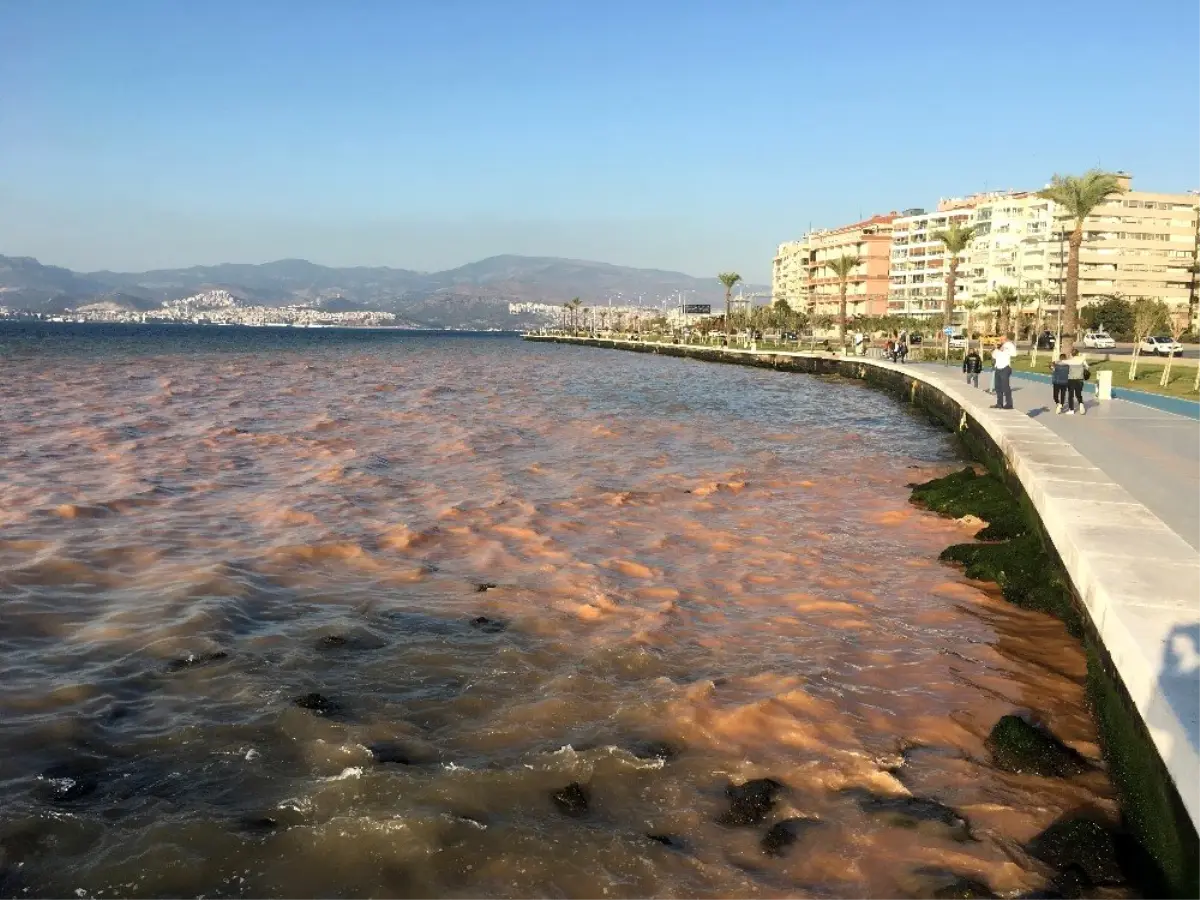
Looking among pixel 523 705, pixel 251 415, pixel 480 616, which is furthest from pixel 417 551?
pixel 251 415

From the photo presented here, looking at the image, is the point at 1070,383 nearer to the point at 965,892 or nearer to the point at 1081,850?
the point at 1081,850

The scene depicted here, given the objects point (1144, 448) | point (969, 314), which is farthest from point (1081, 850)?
point (969, 314)

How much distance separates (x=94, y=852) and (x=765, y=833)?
3722 millimetres

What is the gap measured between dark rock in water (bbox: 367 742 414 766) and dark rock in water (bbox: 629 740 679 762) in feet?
4.94

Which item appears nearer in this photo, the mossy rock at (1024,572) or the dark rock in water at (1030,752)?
the dark rock in water at (1030,752)

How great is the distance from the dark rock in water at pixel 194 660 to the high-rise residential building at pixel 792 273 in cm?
15386

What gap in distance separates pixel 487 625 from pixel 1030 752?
187 inches

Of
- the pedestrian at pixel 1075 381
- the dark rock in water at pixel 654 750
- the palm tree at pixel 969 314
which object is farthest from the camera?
the palm tree at pixel 969 314

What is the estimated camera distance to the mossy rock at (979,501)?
1201 centimetres

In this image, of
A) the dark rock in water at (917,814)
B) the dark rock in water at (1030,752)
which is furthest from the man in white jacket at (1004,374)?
the dark rock in water at (917,814)

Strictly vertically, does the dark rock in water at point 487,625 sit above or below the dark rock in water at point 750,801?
above

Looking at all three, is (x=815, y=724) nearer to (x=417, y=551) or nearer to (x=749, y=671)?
(x=749, y=671)

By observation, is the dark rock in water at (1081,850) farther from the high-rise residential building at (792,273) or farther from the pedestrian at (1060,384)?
the high-rise residential building at (792,273)

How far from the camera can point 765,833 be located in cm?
544
